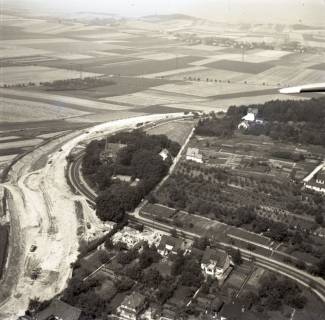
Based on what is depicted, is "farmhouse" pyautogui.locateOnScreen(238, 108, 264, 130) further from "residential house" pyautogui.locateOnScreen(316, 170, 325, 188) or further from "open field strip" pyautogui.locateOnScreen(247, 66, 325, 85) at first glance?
"open field strip" pyautogui.locateOnScreen(247, 66, 325, 85)

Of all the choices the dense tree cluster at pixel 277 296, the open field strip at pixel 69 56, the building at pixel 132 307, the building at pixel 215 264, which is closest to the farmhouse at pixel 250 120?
the building at pixel 215 264

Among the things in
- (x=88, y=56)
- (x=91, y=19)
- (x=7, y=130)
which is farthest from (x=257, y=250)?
(x=91, y=19)

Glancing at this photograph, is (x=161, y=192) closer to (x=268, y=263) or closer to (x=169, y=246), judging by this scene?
(x=169, y=246)

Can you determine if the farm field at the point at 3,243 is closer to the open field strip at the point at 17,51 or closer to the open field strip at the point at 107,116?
the open field strip at the point at 107,116

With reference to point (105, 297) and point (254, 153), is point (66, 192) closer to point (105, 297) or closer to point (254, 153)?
point (105, 297)

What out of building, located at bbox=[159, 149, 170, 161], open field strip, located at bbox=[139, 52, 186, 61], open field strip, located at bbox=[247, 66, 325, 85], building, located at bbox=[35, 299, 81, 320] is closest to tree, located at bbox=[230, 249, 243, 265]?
building, located at bbox=[35, 299, 81, 320]
